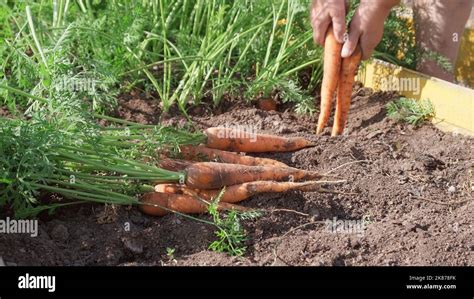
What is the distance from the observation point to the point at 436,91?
401 cm

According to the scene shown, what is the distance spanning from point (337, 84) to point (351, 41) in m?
0.31

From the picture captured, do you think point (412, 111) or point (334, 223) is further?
point (412, 111)

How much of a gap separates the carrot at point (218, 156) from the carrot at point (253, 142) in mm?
94

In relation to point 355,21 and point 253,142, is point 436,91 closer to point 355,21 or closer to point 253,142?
point 355,21

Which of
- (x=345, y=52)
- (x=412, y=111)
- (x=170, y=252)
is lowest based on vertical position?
(x=170, y=252)

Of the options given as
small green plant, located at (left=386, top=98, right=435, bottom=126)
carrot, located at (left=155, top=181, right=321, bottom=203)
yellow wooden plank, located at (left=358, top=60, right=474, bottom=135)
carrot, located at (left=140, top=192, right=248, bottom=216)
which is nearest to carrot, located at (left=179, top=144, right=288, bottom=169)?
carrot, located at (left=155, top=181, right=321, bottom=203)

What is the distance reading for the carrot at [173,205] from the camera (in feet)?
10.1

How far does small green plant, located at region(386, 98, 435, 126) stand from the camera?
3.98 meters

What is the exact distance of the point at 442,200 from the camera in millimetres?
3266

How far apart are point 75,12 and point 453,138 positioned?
80.0 inches

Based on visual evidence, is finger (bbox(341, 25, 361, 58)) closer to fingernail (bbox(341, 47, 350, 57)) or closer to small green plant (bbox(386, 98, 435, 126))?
fingernail (bbox(341, 47, 350, 57))

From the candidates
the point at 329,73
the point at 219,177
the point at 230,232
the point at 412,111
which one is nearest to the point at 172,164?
the point at 219,177

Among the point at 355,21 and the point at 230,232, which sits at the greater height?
the point at 355,21

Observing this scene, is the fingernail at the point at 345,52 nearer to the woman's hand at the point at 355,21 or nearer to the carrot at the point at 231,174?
the woman's hand at the point at 355,21
